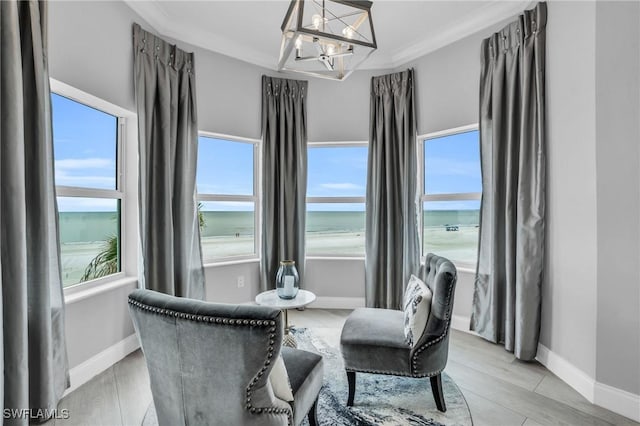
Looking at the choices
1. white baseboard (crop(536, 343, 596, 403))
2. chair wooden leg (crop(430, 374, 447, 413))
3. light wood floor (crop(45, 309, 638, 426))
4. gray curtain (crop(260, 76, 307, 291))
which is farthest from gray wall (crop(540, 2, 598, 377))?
gray curtain (crop(260, 76, 307, 291))

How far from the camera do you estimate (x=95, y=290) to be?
7.93ft

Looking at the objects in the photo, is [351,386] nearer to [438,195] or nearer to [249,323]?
[249,323]

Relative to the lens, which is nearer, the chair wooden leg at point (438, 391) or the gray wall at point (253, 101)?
the chair wooden leg at point (438, 391)

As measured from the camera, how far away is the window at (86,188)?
7.55 feet

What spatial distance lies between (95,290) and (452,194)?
3262 millimetres

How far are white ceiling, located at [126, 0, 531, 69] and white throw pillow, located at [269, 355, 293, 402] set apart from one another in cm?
279

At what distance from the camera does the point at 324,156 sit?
404 centimetres

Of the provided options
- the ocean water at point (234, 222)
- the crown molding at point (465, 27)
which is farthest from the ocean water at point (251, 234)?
the crown molding at point (465, 27)

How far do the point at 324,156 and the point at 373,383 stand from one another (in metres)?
2.60

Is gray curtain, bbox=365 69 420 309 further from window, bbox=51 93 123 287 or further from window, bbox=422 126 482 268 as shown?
window, bbox=51 93 123 287

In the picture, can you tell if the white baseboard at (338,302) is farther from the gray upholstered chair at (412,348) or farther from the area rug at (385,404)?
the gray upholstered chair at (412,348)

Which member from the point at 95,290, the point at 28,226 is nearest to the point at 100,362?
the point at 95,290

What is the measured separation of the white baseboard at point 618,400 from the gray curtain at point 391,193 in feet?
5.71

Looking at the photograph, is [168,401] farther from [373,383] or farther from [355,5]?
[355,5]
